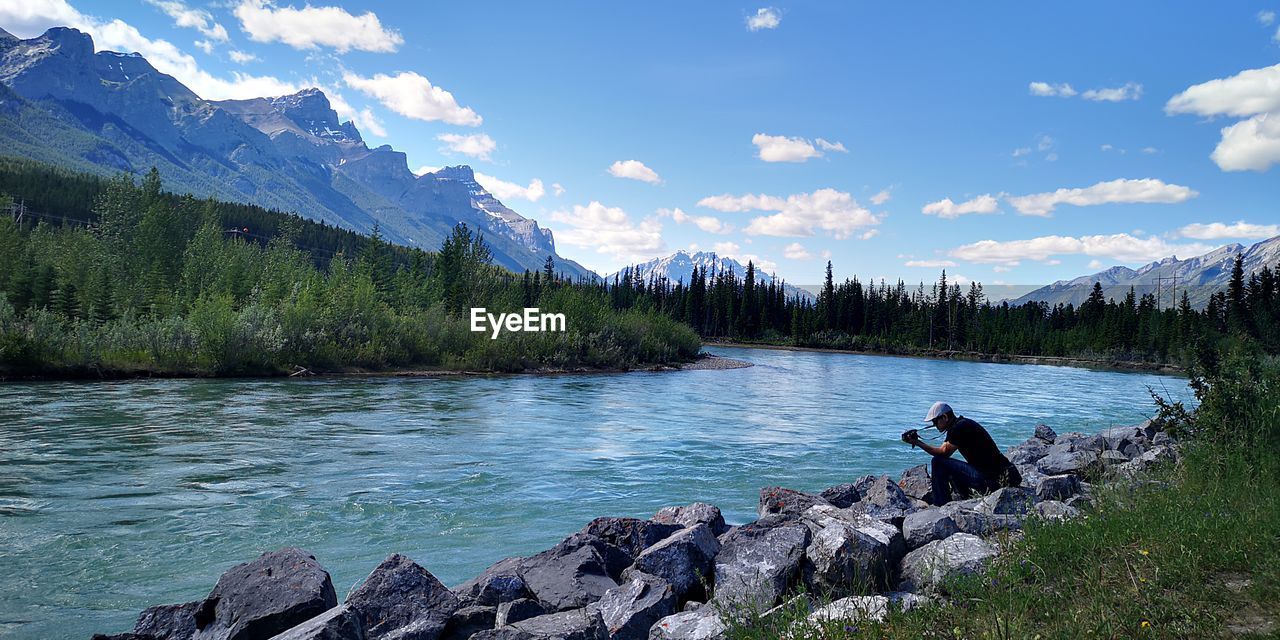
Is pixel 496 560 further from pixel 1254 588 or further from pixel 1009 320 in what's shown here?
pixel 1009 320

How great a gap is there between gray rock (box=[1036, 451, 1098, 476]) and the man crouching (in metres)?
3.36

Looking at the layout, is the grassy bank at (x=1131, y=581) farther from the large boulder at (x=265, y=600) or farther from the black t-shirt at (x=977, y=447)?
the large boulder at (x=265, y=600)

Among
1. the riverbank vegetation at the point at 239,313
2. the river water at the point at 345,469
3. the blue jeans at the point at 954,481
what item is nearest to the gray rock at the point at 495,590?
the river water at the point at 345,469

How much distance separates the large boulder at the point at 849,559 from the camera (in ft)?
19.5

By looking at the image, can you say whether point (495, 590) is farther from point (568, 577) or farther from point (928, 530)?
point (928, 530)

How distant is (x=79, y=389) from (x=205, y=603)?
872 inches

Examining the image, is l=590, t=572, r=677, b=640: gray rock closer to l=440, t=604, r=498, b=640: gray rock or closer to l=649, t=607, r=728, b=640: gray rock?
l=649, t=607, r=728, b=640: gray rock

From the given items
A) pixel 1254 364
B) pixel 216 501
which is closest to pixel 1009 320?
pixel 1254 364

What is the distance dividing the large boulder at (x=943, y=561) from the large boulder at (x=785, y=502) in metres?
3.33

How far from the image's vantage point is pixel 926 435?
21.4 m

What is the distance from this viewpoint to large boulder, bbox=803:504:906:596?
5.95 metres

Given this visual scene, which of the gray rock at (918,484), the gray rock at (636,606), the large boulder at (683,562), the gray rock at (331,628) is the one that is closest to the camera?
the gray rock at (331,628)

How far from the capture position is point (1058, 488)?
361 inches

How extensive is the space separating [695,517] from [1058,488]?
4.95 m
